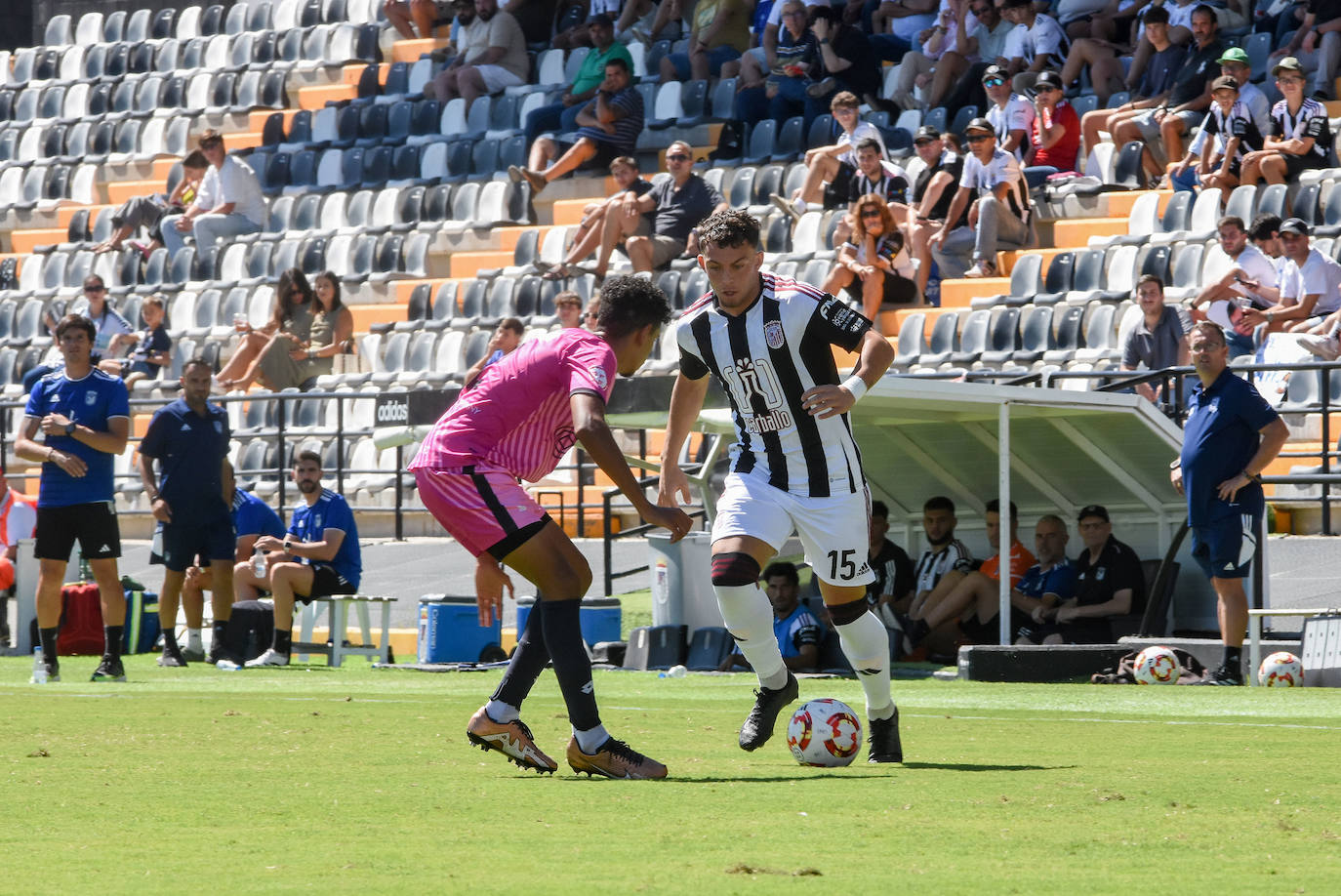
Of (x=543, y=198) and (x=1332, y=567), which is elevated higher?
(x=543, y=198)

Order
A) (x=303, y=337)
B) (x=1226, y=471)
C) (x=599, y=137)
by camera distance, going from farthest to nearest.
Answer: (x=599, y=137) < (x=303, y=337) < (x=1226, y=471)

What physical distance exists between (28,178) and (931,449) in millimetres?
18835

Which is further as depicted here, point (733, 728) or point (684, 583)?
point (684, 583)

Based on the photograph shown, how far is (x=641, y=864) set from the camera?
4426mm

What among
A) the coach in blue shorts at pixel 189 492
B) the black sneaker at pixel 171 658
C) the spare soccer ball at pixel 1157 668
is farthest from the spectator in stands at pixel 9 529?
the spare soccer ball at pixel 1157 668

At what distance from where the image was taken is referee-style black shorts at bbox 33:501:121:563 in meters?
11.7

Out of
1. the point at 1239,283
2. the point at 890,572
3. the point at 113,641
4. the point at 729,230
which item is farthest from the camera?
the point at 1239,283

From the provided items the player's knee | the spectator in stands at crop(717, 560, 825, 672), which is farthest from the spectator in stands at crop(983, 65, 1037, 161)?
the player's knee

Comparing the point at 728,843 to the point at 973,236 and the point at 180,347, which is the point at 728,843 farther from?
the point at 180,347

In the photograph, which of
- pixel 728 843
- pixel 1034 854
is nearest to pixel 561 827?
pixel 728 843

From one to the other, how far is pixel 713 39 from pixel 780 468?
17.4m

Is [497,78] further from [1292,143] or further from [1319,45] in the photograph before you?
[1292,143]

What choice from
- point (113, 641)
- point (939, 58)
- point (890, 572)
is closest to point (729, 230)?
point (113, 641)

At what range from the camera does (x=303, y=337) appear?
21.8 meters
